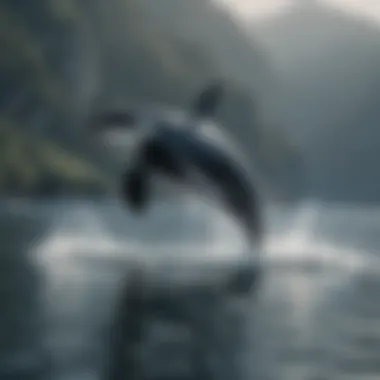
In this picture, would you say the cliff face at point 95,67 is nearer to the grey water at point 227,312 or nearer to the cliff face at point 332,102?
the cliff face at point 332,102

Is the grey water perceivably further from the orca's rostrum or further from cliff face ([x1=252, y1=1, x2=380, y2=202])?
cliff face ([x1=252, y1=1, x2=380, y2=202])

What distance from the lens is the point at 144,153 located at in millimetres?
11648

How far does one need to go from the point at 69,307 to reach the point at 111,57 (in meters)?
78.5

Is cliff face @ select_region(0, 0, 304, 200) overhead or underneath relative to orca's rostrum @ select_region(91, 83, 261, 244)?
overhead

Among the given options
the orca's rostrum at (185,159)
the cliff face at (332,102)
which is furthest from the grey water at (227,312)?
the cliff face at (332,102)

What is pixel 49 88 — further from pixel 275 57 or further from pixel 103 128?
pixel 103 128

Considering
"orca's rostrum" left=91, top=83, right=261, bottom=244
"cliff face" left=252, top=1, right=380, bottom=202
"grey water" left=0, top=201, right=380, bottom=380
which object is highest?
"cliff face" left=252, top=1, right=380, bottom=202

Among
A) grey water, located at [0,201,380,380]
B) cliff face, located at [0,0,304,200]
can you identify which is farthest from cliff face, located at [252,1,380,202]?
grey water, located at [0,201,380,380]

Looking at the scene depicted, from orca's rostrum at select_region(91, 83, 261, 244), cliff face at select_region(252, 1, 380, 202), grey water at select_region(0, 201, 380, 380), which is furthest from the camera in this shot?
cliff face at select_region(252, 1, 380, 202)

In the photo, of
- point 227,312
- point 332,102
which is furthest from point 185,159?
point 332,102

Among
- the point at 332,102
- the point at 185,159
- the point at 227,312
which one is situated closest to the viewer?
the point at 227,312

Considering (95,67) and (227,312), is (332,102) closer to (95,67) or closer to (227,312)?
(95,67)

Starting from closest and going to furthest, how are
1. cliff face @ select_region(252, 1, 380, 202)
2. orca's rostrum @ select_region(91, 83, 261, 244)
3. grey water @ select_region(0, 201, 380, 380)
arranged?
grey water @ select_region(0, 201, 380, 380), orca's rostrum @ select_region(91, 83, 261, 244), cliff face @ select_region(252, 1, 380, 202)

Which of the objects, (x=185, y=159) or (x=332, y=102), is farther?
(x=332, y=102)
